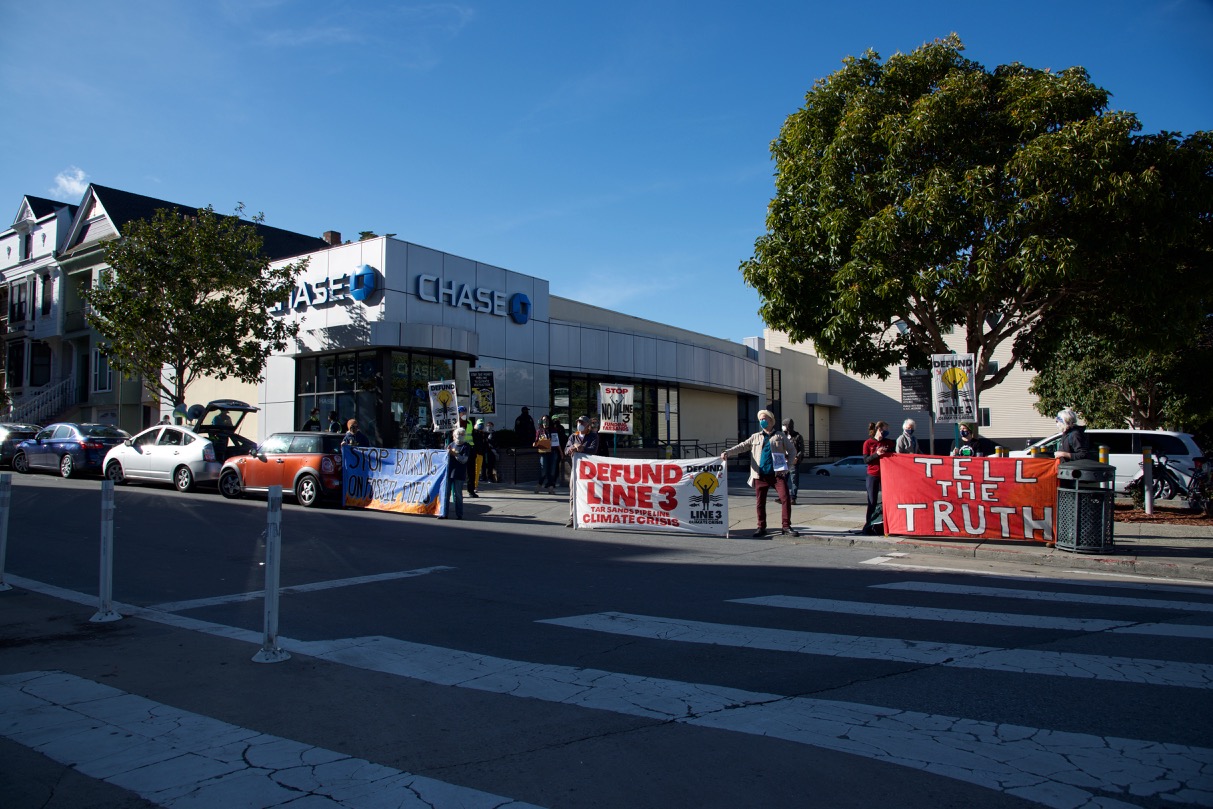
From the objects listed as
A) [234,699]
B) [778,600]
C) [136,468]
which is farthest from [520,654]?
[136,468]

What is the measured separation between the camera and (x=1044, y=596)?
8234 mm

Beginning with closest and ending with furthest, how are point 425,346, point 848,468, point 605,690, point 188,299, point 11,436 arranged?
point 605,690
point 425,346
point 188,299
point 11,436
point 848,468

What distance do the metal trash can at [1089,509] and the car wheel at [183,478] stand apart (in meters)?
18.0

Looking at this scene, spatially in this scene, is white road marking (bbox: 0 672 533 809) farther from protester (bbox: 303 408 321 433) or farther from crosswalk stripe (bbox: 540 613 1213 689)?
protester (bbox: 303 408 321 433)

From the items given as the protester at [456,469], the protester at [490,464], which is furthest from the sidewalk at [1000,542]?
the protester at [490,464]

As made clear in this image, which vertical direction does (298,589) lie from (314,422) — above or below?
below

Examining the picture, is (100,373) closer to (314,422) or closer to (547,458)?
(314,422)

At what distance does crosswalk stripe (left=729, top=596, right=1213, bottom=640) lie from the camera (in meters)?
6.66

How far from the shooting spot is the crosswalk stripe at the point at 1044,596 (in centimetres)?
771

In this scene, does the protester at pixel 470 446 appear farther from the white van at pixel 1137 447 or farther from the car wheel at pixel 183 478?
the white van at pixel 1137 447

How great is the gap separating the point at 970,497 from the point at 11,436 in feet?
91.9

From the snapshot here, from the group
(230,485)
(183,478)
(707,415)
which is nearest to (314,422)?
(183,478)

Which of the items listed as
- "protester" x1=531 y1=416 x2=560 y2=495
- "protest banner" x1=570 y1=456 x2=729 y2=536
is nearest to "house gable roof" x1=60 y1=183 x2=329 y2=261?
"protester" x1=531 y1=416 x2=560 y2=495

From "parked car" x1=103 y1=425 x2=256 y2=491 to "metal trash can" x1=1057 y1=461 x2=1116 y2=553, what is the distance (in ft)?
55.3
